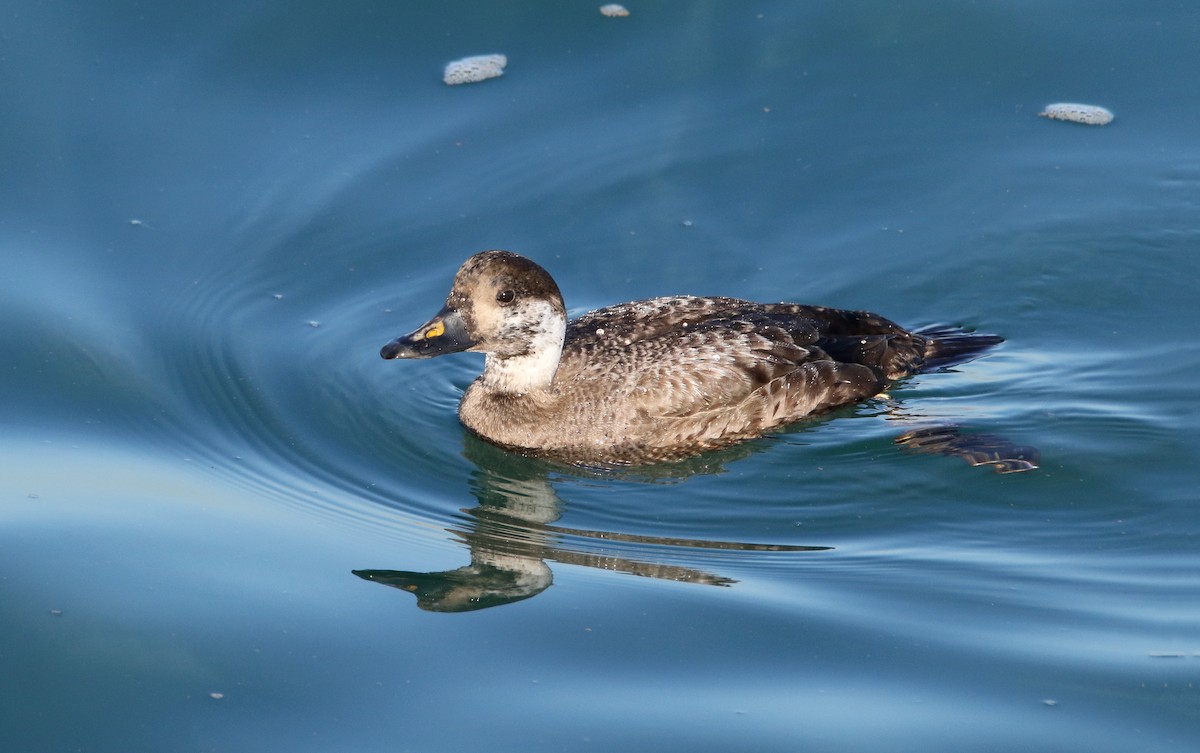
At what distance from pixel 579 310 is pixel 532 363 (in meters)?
1.53

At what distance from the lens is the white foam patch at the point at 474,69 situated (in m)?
12.4

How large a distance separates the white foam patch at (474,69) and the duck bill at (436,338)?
3775 mm

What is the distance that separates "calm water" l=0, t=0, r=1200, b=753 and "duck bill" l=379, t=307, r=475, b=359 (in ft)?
2.06

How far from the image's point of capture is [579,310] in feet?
35.7

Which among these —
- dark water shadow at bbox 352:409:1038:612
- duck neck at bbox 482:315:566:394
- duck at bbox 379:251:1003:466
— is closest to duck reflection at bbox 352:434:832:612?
dark water shadow at bbox 352:409:1038:612

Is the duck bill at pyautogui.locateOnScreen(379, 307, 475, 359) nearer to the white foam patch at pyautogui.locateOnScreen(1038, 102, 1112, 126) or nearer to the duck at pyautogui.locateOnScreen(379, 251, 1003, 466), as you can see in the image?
the duck at pyautogui.locateOnScreen(379, 251, 1003, 466)

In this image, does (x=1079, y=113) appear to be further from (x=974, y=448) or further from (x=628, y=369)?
(x=628, y=369)

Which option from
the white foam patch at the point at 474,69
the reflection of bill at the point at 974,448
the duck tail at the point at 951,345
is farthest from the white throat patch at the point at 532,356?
the white foam patch at the point at 474,69

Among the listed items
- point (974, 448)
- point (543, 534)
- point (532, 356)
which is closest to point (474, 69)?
point (532, 356)

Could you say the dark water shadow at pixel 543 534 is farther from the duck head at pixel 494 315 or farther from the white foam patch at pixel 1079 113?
the white foam patch at pixel 1079 113

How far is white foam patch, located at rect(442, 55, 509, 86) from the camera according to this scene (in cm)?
1239

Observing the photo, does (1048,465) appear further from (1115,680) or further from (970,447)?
(1115,680)

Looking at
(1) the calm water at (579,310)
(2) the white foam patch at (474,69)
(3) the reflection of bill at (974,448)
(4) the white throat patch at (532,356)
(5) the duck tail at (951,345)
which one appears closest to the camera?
(1) the calm water at (579,310)

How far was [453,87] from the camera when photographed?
12.4 meters
